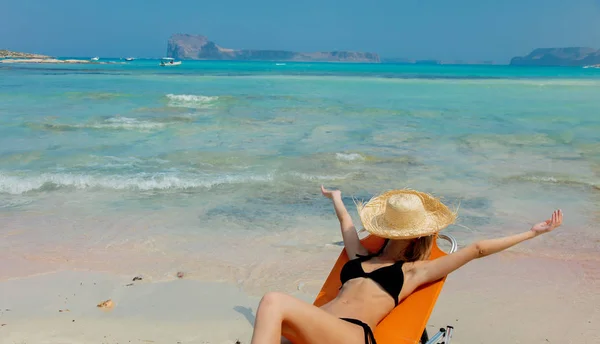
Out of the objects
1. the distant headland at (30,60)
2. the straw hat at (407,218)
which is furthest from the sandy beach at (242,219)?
the distant headland at (30,60)

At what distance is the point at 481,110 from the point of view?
68.6 feet

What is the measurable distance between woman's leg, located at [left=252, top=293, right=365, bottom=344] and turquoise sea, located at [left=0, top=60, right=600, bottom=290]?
1979mm

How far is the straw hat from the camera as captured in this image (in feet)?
10.8

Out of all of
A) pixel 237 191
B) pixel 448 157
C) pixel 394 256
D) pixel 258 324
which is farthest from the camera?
pixel 448 157

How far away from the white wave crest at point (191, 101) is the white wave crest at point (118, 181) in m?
12.6

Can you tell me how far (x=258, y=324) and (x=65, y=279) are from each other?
2.75 m

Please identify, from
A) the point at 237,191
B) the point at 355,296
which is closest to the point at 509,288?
the point at 355,296

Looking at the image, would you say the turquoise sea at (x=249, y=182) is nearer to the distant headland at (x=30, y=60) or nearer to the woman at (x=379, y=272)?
the woman at (x=379, y=272)

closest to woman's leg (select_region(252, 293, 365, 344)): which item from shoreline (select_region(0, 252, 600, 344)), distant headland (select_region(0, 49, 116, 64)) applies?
shoreline (select_region(0, 252, 600, 344))

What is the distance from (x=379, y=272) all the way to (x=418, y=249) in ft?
0.98

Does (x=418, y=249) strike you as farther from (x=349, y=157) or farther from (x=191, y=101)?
(x=191, y=101)

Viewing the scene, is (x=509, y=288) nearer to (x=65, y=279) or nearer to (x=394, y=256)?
(x=394, y=256)

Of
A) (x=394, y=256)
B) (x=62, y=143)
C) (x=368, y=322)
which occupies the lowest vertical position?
(x=62, y=143)

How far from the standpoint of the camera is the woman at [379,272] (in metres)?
2.73
